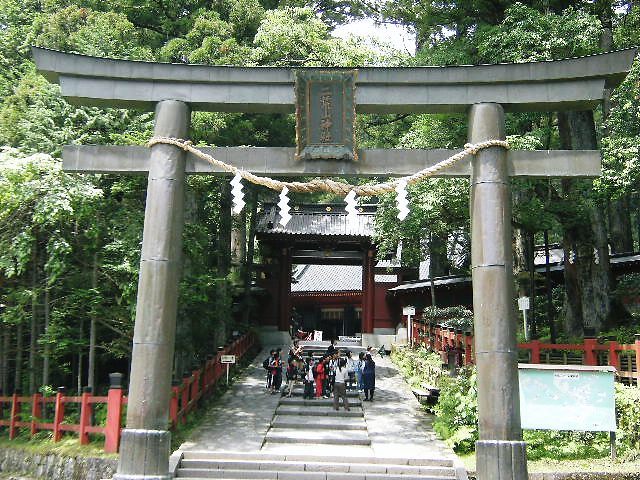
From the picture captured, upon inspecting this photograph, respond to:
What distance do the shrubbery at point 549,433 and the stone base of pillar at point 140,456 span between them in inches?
231

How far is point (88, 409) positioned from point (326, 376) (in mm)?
6263

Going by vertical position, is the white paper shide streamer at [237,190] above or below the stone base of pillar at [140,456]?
above

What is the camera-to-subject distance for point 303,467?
385 inches

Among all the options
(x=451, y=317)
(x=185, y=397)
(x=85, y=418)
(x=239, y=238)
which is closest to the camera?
(x=85, y=418)

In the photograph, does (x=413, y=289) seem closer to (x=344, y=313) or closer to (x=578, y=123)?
(x=578, y=123)

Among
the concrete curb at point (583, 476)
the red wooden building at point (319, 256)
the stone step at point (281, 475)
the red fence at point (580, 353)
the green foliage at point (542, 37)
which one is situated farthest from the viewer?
the red wooden building at point (319, 256)

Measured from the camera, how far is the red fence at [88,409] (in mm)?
10859

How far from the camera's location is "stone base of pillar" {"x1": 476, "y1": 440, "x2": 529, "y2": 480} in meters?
7.41

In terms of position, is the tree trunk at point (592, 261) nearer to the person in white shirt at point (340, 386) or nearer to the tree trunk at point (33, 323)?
the person in white shirt at point (340, 386)

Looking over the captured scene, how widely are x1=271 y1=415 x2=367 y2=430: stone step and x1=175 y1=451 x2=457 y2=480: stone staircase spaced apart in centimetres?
261

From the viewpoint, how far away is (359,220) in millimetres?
26250

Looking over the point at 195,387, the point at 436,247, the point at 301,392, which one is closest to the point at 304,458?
the point at 195,387

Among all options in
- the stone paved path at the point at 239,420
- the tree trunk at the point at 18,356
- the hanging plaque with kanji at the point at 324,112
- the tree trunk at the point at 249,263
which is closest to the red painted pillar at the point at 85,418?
the stone paved path at the point at 239,420

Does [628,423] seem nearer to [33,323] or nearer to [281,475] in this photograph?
[281,475]
